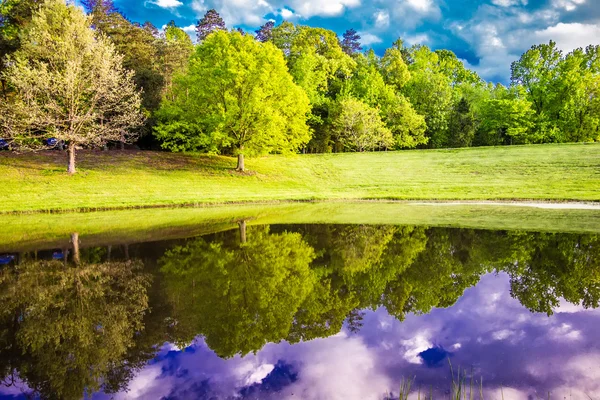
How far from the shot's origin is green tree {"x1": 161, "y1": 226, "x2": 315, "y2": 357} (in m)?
6.34

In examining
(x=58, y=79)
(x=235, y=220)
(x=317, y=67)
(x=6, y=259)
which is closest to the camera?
(x=6, y=259)

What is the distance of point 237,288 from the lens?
27.5 feet

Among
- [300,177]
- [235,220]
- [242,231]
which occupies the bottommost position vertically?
[235,220]

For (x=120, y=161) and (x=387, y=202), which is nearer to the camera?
(x=387, y=202)

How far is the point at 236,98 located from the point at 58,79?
523 inches

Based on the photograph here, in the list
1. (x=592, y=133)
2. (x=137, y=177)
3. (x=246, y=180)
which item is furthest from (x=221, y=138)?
(x=592, y=133)

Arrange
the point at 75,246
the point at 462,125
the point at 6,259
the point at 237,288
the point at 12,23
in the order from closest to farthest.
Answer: the point at 237,288 → the point at 6,259 → the point at 75,246 → the point at 12,23 → the point at 462,125

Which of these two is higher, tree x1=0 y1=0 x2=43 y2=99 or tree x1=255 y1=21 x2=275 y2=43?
tree x1=255 y1=21 x2=275 y2=43

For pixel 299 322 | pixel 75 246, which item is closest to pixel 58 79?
pixel 75 246

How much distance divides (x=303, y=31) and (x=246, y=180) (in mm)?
37257

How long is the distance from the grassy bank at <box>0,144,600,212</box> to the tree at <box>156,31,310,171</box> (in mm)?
3230

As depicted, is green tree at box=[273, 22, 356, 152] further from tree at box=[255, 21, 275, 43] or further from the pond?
the pond

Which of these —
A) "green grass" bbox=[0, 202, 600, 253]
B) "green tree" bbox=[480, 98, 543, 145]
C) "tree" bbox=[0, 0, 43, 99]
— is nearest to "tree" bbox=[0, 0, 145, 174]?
"tree" bbox=[0, 0, 43, 99]

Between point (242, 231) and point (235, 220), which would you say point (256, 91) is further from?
point (242, 231)
